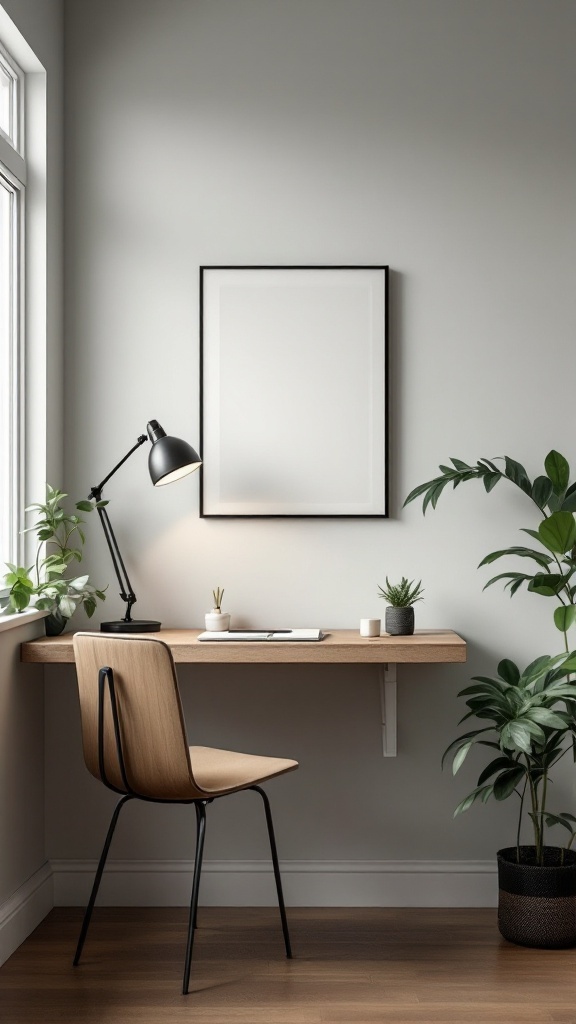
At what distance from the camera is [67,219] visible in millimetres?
3021

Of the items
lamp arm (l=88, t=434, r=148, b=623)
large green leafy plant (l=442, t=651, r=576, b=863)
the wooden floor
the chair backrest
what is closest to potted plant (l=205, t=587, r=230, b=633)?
lamp arm (l=88, t=434, r=148, b=623)

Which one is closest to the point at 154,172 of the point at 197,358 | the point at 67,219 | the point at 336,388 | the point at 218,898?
the point at 67,219

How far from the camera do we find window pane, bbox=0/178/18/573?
274cm

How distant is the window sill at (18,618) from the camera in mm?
2423

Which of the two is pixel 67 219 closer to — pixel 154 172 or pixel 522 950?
pixel 154 172

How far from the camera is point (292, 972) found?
241 centimetres

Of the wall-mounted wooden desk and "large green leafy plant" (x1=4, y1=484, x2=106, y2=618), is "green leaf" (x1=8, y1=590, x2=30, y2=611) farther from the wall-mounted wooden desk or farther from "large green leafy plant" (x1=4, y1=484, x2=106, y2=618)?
the wall-mounted wooden desk

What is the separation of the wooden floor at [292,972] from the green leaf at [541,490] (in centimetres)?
124

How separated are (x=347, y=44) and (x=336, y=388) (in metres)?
1.09

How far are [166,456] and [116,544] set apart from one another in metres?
0.40

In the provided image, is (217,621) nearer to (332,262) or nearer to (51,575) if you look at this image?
(51,575)

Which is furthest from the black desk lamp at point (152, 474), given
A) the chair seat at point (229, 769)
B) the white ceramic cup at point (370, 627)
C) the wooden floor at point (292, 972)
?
the wooden floor at point (292, 972)

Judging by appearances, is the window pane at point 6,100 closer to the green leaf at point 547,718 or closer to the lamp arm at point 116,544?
the lamp arm at point 116,544

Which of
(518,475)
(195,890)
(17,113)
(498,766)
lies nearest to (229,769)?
(195,890)
